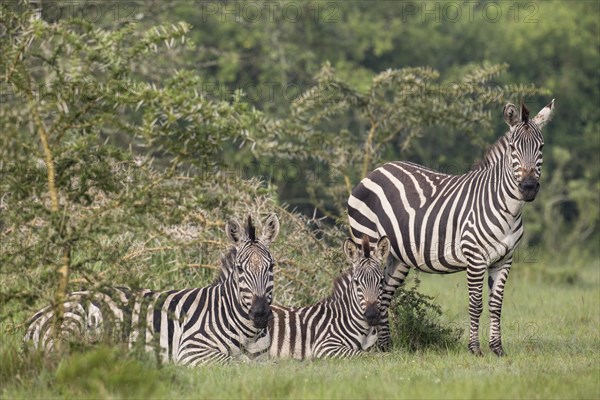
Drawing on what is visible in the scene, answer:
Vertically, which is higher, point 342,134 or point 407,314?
point 342,134

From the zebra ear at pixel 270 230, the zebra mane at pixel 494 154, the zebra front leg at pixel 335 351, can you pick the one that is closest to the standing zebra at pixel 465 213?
the zebra mane at pixel 494 154

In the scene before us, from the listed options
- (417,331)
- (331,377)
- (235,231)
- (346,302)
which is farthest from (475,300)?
(331,377)

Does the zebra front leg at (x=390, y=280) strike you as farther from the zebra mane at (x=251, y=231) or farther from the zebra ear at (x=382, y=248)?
the zebra mane at (x=251, y=231)

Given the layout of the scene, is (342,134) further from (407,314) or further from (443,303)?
(407,314)

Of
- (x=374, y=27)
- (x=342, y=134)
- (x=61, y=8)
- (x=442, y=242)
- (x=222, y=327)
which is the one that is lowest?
(x=222, y=327)

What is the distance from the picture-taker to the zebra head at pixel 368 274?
11.8 meters

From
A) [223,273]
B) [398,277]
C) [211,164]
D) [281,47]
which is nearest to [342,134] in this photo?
[398,277]

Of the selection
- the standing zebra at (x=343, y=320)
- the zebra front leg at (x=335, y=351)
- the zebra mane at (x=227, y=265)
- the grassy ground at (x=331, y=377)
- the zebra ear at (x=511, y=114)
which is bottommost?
the grassy ground at (x=331, y=377)

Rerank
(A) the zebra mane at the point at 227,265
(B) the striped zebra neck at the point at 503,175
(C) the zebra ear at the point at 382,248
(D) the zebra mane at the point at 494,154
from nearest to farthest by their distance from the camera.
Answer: (A) the zebra mane at the point at 227,265 < (B) the striped zebra neck at the point at 503,175 < (C) the zebra ear at the point at 382,248 < (D) the zebra mane at the point at 494,154

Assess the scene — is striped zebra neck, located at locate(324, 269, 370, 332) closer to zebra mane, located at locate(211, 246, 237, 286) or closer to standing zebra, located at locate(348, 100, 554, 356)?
standing zebra, located at locate(348, 100, 554, 356)

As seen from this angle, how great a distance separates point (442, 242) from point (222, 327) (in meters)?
2.81

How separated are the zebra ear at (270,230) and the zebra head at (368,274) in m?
1.06

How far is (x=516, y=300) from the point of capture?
18.2m

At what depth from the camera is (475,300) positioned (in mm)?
12438
